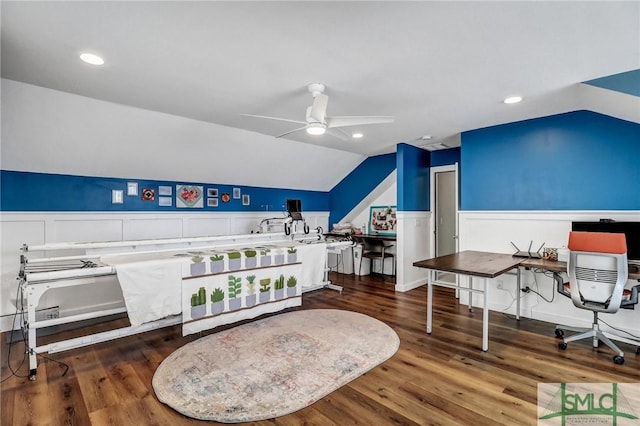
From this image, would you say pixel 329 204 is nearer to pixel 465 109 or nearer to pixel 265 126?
pixel 265 126

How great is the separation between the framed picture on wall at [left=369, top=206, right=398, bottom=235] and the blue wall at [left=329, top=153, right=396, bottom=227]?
0.43m

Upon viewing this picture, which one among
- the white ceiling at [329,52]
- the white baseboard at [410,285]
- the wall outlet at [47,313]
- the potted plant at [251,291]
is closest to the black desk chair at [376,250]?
the white baseboard at [410,285]

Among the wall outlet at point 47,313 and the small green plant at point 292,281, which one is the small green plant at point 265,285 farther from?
the wall outlet at point 47,313

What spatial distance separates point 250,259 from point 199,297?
62 cm

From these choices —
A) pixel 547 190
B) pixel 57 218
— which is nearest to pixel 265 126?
pixel 57 218

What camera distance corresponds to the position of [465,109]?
3.40 meters

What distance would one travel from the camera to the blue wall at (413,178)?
5078 mm

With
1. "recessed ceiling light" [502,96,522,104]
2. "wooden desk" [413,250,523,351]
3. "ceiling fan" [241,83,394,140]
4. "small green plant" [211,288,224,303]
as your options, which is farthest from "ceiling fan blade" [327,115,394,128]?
"small green plant" [211,288,224,303]

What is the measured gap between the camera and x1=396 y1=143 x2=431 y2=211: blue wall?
508 cm

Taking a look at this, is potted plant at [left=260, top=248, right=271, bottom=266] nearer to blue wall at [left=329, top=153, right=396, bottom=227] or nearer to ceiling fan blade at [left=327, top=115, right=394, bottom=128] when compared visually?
ceiling fan blade at [left=327, top=115, right=394, bottom=128]

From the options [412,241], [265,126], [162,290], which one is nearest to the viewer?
[162,290]

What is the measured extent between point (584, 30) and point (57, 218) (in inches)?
206

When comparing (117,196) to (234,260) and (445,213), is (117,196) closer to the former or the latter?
(234,260)

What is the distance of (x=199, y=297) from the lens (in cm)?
296
